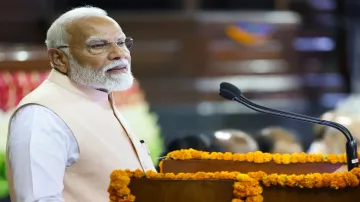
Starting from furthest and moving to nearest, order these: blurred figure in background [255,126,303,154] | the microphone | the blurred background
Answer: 1. the blurred background
2. blurred figure in background [255,126,303,154]
3. the microphone

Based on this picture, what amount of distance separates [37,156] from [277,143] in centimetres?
258

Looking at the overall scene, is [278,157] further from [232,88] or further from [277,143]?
[277,143]

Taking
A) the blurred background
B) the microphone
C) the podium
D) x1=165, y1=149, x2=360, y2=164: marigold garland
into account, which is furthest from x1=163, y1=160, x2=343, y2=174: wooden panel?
the blurred background

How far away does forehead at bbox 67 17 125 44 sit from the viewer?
2.26 metres

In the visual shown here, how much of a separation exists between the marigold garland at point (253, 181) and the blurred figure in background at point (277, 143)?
2515mm

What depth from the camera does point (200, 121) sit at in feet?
24.7

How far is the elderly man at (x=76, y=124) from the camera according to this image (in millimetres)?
2061

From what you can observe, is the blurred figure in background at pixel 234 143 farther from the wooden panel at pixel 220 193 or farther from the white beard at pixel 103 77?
the wooden panel at pixel 220 193

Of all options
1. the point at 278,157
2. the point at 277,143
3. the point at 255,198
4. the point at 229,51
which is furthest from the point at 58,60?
the point at 229,51

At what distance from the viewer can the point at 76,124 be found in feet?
7.17

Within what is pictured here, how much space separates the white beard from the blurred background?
4776 millimetres

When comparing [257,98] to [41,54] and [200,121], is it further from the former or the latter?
[41,54]

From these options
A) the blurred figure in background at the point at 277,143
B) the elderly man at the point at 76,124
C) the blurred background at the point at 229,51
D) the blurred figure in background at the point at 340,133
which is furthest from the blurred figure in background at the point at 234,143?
the blurred background at the point at 229,51

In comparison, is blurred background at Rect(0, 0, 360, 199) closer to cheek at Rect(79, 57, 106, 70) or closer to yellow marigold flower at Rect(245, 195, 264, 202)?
cheek at Rect(79, 57, 106, 70)
